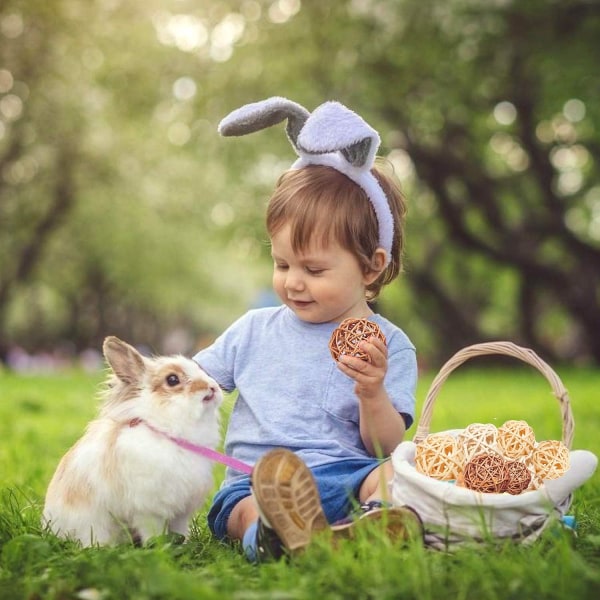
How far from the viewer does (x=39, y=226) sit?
816 inches

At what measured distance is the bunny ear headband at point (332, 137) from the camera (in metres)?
3.14

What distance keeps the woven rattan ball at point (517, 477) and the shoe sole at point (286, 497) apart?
2.32 ft

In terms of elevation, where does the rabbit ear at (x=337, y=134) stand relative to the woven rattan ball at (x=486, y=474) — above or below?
above

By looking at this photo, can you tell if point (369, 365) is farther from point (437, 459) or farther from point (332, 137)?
point (332, 137)

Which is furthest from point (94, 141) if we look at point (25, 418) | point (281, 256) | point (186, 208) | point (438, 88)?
point (281, 256)

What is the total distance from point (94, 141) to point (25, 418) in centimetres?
1405

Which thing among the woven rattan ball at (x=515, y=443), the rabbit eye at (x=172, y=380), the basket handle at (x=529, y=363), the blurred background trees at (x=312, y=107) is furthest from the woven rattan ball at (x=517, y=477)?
the blurred background trees at (x=312, y=107)

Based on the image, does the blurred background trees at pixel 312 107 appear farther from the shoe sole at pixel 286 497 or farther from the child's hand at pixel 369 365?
the shoe sole at pixel 286 497

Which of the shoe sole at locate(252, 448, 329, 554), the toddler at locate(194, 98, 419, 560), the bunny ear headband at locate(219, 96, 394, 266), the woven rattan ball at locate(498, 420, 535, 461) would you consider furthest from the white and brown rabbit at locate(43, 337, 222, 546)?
the woven rattan ball at locate(498, 420, 535, 461)

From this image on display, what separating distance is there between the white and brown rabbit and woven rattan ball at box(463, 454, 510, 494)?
90 centimetres

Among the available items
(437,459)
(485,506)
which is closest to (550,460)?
(437,459)

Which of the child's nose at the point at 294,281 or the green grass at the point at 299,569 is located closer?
the green grass at the point at 299,569

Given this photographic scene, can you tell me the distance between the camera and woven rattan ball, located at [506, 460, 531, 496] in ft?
9.29

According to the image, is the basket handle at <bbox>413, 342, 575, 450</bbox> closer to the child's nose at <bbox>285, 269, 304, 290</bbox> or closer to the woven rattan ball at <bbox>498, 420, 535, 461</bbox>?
the woven rattan ball at <bbox>498, 420, 535, 461</bbox>
